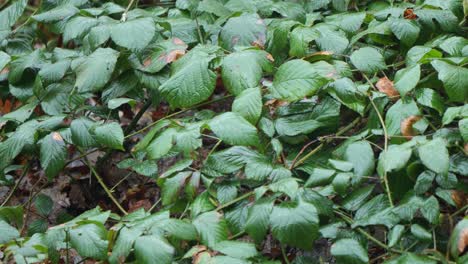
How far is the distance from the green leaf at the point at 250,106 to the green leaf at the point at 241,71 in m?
0.06

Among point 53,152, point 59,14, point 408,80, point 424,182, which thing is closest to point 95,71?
point 53,152

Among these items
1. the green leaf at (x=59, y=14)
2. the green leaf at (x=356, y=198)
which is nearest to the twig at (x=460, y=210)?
the green leaf at (x=356, y=198)

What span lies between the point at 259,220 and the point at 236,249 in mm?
97

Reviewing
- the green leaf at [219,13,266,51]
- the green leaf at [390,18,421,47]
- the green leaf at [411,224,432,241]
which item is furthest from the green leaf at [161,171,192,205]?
the green leaf at [390,18,421,47]

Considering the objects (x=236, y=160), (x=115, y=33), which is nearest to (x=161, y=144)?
(x=236, y=160)

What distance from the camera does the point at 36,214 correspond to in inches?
99.3

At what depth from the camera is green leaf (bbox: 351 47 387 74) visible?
2.14 meters

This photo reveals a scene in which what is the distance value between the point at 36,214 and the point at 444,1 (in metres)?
1.60

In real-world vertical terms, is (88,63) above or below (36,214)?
above

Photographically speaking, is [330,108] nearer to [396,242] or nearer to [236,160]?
[236,160]

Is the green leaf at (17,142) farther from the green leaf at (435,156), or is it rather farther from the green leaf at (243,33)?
the green leaf at (435,156)

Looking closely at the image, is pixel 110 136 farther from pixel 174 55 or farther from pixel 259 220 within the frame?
pixel 259 220

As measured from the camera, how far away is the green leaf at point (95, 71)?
2227 mm

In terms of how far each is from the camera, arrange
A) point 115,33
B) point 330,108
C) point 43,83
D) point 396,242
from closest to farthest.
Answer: point 396,242, point 330,108, point 115,33, point 43,83
